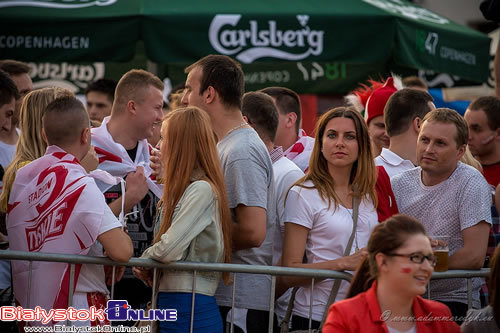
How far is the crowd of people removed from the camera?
4.49 meters

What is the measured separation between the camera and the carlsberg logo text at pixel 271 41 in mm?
8281

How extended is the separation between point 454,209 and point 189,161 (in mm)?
1607

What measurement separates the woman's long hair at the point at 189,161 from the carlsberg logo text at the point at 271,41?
331 cm

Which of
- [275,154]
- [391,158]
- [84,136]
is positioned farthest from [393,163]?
[84,136]

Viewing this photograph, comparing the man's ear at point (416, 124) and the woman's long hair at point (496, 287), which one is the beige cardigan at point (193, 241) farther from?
the man's ear at point (416, 124)

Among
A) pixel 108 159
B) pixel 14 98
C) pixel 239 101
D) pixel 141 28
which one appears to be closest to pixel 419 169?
pixel 239 101

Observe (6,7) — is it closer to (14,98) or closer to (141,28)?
(141,28)

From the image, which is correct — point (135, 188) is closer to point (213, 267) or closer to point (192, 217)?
point (192, 217)

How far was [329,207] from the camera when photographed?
5.21 m

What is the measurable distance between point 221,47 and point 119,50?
92 centimetres

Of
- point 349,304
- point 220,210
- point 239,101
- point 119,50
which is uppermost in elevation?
point 119,50

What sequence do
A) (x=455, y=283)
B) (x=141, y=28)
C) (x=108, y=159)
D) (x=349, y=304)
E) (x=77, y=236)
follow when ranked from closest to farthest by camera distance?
(x=349, y=304) < (x=77, y=236) < (x=455, y=283) < (x=108, y=159) < (x=141, y=28)

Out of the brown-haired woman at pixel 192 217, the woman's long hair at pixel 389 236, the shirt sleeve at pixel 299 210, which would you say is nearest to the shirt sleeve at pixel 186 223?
the brown-haired woman at pixel 192 217

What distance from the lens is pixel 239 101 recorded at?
554 centimetres
